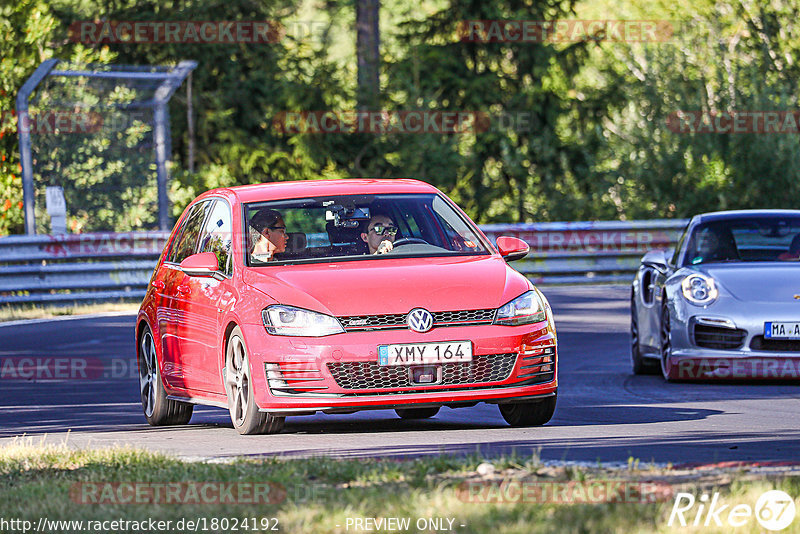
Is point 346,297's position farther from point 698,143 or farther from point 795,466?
point 698,143

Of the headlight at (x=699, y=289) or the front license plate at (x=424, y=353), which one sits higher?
the front license plate at (x=424, y=353)

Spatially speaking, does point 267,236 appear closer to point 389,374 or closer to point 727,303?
point 389,374

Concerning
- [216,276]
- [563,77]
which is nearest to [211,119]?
[563,77]

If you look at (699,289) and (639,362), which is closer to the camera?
(699,289)

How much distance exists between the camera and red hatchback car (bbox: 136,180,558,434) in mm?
9055

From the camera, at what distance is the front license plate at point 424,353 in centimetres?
902

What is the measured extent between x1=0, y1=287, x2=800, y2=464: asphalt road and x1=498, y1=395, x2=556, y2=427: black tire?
4.1 inches

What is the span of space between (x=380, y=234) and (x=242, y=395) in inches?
57.2

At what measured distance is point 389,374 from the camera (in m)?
9.05

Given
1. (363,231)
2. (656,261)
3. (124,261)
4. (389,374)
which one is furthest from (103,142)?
(389,374)

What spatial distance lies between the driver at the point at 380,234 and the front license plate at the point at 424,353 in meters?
1.22

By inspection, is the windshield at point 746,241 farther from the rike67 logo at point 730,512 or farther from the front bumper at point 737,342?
the rike67 logo at point 730,512

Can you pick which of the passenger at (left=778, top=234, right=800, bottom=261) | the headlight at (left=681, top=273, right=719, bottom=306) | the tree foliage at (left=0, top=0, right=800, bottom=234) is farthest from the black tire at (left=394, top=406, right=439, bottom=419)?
the tree foliage at (left=0, top=0, right=800, bottom=234)

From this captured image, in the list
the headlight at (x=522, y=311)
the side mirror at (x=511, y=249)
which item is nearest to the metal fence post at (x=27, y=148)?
the side mirror at (x=511, y=249)
